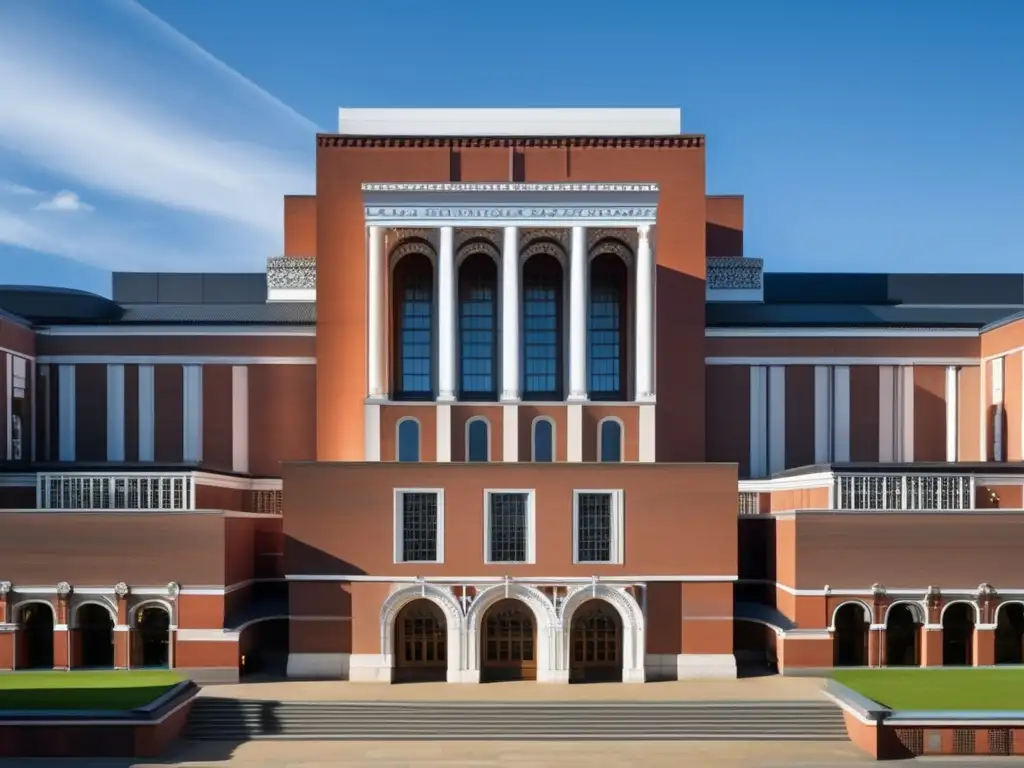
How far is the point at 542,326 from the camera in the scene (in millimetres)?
48875

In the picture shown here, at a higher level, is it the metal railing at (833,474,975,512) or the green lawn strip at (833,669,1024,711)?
the metal railing at (833,474,975,512)

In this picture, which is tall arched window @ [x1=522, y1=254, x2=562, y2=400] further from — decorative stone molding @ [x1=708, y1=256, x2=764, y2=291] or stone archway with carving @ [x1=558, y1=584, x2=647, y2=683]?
stone archway with carving @ [x1=558, y1=584, x2=647, y2=683]

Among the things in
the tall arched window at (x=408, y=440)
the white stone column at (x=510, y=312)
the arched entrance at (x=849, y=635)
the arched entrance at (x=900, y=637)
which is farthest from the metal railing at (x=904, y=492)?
the tall arched window at (x=408, y=440)

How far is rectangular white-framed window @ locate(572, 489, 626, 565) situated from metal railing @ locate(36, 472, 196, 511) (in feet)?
55.2

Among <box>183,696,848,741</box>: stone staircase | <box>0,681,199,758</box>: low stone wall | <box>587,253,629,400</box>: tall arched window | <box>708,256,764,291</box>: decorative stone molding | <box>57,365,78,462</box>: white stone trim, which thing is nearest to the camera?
<box>0,681,199,758</box>: low stone wall

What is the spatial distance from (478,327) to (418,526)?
515 inches

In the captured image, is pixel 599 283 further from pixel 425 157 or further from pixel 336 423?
pixel 336 423

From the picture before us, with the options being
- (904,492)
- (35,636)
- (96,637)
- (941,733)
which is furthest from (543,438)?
(35,636)

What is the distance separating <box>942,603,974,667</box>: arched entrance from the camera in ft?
132

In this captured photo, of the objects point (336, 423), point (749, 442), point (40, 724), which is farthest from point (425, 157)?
point (40, 724)

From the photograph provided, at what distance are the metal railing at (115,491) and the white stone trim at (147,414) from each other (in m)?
8.95

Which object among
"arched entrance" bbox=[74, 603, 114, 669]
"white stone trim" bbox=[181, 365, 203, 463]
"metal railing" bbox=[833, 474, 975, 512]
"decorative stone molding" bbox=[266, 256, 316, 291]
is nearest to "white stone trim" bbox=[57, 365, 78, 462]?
"white stone trim" bbox=[181, 365, 203, 463]

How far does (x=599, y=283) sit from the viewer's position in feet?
163

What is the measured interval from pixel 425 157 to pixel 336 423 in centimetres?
1418
